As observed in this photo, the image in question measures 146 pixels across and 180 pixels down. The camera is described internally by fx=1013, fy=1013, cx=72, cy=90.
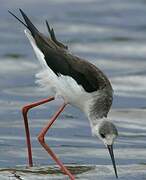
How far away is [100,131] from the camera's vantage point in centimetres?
1355

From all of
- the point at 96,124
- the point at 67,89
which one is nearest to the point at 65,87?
the point at 67,89

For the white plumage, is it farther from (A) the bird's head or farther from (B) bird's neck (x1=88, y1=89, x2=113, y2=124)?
(A) the bird's head

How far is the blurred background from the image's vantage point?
1525cm

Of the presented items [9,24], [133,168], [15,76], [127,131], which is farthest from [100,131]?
[9,24]

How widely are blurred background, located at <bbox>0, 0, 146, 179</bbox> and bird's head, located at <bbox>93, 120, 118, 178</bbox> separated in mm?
415

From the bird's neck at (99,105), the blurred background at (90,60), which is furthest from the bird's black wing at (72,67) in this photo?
the blurred background at (90,60)

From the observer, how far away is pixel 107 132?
528 inches

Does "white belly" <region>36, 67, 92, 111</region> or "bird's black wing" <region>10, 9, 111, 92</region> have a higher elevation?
"bird's black wing" <region>10, 9, 111, 92</region>

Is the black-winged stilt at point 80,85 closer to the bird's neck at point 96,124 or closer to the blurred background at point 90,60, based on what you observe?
the bird's neck at point 96,124

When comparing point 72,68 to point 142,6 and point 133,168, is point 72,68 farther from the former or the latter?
point 142,6

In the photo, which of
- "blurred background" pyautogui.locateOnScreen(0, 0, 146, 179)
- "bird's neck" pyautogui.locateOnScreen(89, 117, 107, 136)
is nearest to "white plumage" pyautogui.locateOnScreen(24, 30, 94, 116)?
"bird's neck" pyautogui.locateOnScreen(89, 117, 107, 136)

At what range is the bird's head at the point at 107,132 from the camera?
43.9 ft

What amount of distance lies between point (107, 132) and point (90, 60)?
7452 mm

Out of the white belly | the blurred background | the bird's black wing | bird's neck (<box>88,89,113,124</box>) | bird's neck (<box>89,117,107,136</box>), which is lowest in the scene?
the blurred background
